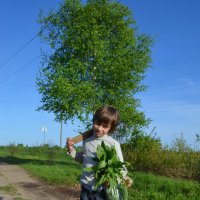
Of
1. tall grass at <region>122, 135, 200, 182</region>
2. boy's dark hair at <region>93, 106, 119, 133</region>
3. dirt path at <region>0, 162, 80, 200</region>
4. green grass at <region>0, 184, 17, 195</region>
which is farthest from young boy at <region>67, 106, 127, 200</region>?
tall grass at <region>122, 135, 200, 182</region>

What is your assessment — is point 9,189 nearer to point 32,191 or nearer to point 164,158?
point 32,191

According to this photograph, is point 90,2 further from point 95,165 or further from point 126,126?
point 95,165

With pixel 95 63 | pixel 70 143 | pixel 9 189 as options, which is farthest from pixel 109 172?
pixel 95 63

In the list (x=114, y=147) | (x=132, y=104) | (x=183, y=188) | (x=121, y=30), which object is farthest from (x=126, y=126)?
(x=114, y=147)

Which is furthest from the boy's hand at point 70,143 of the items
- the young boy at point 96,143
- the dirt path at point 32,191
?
the dirt path at point 32,191

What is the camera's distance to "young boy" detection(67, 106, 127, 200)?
5156 millimetres

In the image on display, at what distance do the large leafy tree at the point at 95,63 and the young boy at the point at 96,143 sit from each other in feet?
49.9

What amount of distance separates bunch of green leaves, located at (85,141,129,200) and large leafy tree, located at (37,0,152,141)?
15408 millimetres

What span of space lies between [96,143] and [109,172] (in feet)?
1.32

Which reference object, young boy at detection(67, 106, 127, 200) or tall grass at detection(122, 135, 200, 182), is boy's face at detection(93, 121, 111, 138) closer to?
young boy at detection(67, 106, 127, 200)

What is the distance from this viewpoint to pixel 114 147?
5.23 meters

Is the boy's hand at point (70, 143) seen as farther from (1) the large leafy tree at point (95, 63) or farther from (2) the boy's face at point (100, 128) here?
(1) the large leafy tree at point (95, 63)

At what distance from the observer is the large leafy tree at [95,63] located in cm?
2119

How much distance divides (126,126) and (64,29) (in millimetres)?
5666
